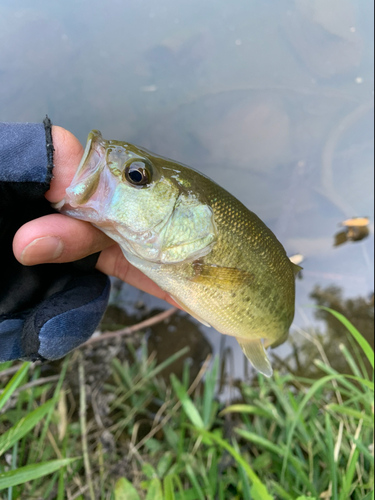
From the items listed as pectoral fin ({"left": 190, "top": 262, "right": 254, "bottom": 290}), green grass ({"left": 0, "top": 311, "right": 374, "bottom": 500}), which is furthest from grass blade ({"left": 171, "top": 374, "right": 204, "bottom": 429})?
pectoral fin ({"left": 190, "top": 262, "right": 254, "bottom": 290})

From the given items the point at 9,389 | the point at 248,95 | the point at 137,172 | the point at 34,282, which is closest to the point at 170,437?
the point at 9,389

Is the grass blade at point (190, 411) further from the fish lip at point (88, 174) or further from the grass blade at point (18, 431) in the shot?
the fish lip at point (88, 174)

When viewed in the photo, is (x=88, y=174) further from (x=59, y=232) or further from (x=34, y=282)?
(x=34, y=282)

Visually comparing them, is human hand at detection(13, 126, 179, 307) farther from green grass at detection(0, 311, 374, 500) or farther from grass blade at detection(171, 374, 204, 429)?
grass blade at detection(171, 374, 204, 429)

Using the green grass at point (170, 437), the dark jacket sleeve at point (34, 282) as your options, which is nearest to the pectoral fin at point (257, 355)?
the green grass at point (170, 437)

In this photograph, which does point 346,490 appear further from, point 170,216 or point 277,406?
point 170,216

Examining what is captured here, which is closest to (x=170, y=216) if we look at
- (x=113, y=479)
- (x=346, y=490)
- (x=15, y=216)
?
(x=15, y=216)
